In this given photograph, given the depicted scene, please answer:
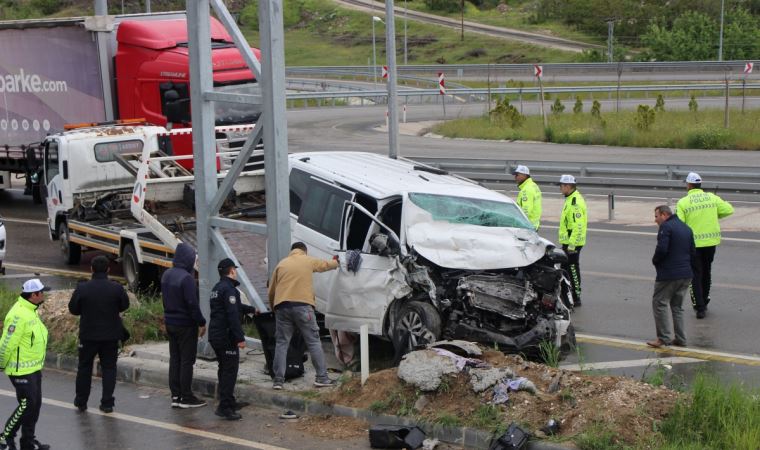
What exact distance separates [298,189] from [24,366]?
4583mm

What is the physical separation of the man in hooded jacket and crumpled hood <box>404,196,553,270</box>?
2.27 m

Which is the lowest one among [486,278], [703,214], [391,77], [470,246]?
[486,278]

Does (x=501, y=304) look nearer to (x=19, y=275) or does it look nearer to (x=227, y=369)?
(x=227, y=369)

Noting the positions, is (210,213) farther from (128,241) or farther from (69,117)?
(69,117)

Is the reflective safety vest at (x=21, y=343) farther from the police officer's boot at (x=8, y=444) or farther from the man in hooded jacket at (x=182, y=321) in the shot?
the man in hooded jacket at (x=182, y=321)

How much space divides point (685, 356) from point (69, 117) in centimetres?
1703

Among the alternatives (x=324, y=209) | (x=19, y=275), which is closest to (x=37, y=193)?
(x=19, y=275)

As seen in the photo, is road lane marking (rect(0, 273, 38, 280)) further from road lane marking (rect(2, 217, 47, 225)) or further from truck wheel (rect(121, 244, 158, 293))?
road lane marking (rect(2, 217, 47, 225))

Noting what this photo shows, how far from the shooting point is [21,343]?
9023 millimetres

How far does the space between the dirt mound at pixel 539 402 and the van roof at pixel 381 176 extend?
264 cm

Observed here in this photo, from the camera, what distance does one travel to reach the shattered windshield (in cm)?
1155

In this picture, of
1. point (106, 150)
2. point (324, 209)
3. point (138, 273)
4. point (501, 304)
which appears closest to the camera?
point (501, 304)

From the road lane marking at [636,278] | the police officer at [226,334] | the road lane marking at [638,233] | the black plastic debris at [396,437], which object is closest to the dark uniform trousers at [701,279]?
the road lane marking at [636,278]

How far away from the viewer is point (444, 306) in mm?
10734
